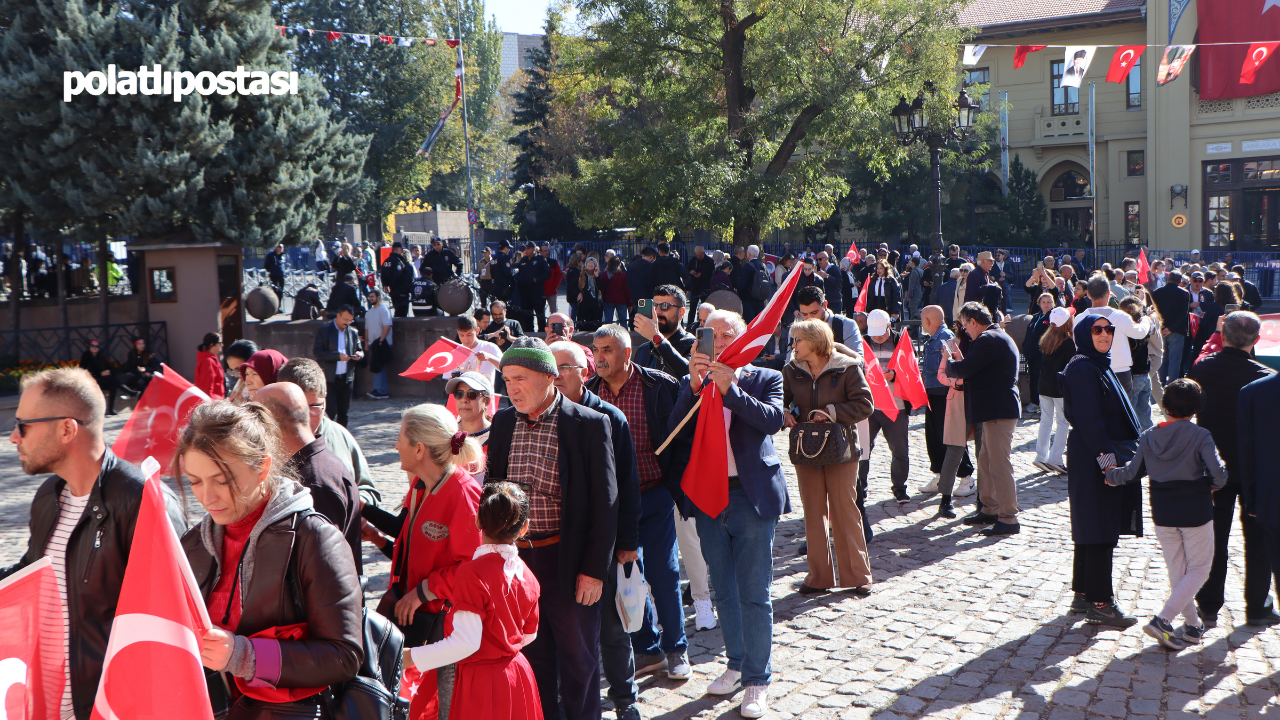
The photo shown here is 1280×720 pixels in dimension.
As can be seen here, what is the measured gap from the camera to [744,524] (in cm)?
491

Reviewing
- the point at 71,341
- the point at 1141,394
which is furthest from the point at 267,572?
the point at 71,341

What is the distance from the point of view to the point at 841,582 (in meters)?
6.57

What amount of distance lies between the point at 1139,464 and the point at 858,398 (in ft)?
5.34

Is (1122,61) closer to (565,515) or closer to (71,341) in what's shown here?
(565,515)

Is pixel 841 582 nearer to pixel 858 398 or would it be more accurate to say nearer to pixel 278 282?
pixel 858 398

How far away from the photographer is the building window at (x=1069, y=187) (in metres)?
39.5

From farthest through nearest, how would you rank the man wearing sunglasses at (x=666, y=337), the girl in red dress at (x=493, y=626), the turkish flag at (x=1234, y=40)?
the turkish flag at (x=1234, y=40), the man wearing sunglasses at (x=666, y=337), the girl in red dress at (x=493, y=626)

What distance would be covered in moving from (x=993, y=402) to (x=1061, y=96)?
35614 millimetres

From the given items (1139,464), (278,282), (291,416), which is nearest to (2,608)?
(291,416)

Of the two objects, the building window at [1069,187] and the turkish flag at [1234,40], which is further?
the building window at [1069,187]

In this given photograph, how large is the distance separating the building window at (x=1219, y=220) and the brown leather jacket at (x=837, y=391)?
35277 mm

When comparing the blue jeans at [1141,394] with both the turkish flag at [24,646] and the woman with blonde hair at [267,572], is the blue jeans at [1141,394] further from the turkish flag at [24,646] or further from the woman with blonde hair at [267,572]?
the turkish flag at [24,646]

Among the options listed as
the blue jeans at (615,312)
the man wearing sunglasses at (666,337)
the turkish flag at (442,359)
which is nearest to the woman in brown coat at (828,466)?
the man wearing sunglasses at (666,337)

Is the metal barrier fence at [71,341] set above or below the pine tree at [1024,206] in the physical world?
below
